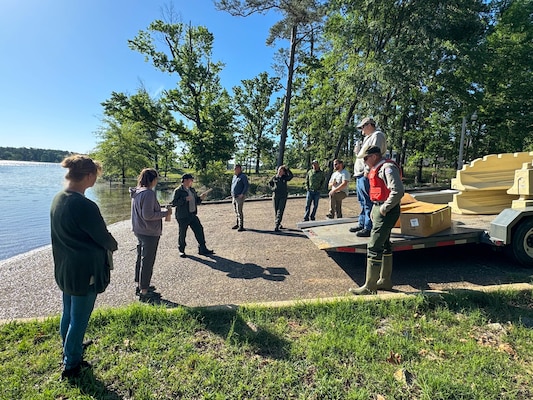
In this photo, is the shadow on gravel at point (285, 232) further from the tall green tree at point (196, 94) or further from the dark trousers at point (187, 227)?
the tall green tree at point (196, 94)

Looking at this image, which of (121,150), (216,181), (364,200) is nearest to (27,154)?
(121,150)

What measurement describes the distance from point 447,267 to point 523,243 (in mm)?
1128

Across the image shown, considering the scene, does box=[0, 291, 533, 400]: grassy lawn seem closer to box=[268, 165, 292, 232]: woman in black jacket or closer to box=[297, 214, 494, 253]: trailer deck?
box=[297, 214, 494, 253]: trailer deck

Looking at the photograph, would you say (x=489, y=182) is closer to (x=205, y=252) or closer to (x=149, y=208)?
(x=205, y=252)

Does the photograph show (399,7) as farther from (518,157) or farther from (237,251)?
(237,251)

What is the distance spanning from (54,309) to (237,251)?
3.29 meters

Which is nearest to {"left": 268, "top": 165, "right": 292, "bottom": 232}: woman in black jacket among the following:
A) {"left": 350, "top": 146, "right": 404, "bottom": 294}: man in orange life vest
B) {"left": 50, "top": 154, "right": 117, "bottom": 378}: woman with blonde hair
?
{"left": 350, "top": 146, "right": 404, "bottom": 294}: man in orange life vest

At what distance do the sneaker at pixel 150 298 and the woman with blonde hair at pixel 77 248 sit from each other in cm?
144

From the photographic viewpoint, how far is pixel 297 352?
2.70 m

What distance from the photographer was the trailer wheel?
461cm

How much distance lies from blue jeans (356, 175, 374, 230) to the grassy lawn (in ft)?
6.42

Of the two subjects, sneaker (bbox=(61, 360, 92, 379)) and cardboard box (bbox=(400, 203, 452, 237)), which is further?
cardboard box (bbox=(400, 203, 452, 237))

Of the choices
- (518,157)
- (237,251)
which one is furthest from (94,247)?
(518,157)

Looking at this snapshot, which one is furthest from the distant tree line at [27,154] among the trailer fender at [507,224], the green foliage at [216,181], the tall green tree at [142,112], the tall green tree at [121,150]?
the trailer fender at [507,224]
